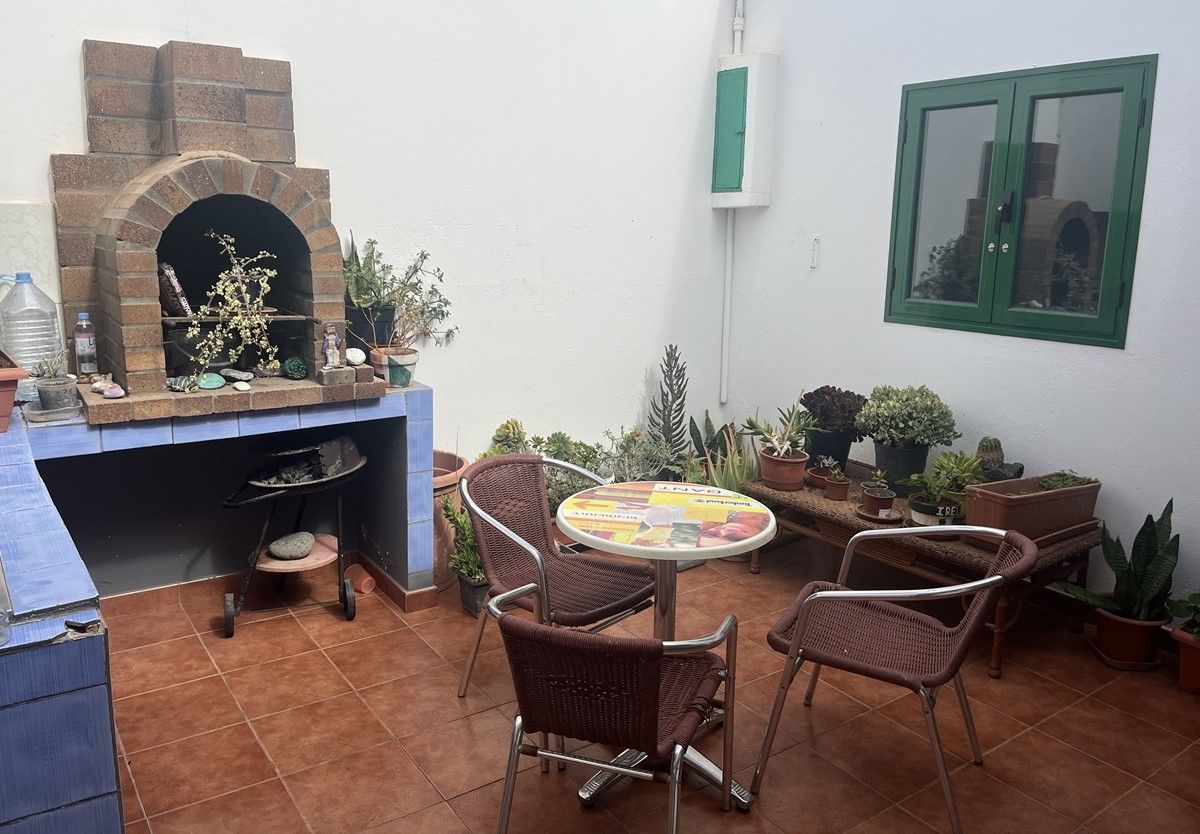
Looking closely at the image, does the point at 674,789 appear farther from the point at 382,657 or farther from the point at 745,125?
the point at 745,125

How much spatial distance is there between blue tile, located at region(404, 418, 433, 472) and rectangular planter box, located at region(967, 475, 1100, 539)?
2.37 m

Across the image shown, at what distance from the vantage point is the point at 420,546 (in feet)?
14.4

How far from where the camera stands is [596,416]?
5746 millimetres

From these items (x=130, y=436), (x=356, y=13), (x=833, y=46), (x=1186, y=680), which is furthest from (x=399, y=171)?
(x=1186, y=680)

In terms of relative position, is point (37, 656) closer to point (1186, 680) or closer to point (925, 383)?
point (1186, 680)

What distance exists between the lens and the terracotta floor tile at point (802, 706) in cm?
349

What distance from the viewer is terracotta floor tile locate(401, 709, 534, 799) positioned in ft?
10.2

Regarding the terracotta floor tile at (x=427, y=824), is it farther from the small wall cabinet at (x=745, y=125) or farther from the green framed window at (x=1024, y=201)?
the small wall cabinet at (x=745, y=125)

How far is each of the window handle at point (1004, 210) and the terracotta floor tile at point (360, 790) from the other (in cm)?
359

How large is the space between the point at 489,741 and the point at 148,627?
70.0 inches

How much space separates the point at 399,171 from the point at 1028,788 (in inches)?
148

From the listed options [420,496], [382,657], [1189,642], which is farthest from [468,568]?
[1189,642]

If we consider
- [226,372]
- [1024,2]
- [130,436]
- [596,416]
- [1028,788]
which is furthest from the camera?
[596,416]

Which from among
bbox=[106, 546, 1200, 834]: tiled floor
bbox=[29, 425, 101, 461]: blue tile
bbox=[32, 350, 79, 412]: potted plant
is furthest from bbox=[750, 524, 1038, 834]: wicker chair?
bbox=[32, 350, 79, 412]: potted plant
